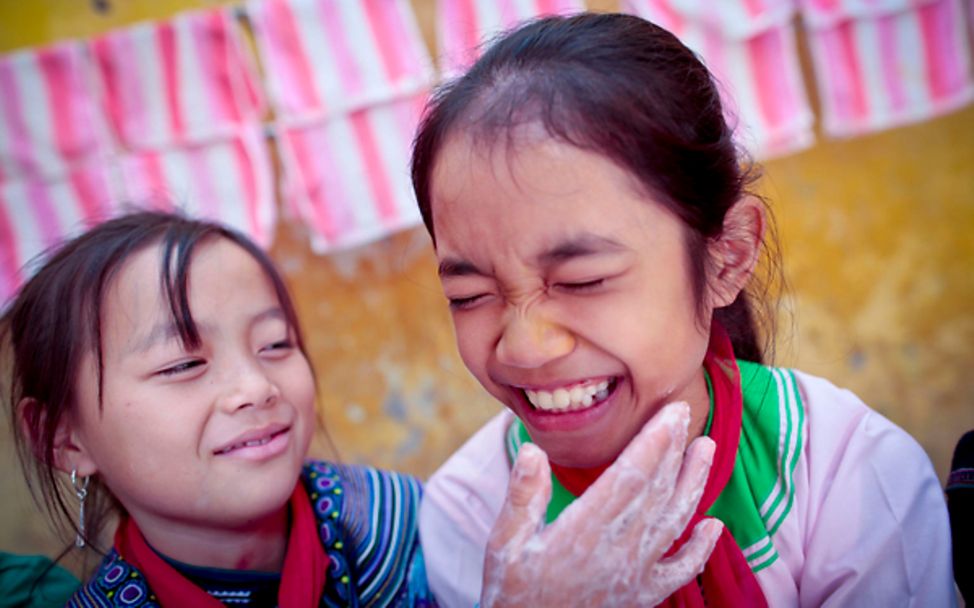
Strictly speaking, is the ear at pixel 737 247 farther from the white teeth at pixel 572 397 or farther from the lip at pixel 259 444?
the lip at pixel 259 444

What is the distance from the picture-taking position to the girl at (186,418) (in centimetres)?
180

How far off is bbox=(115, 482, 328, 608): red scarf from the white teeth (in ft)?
2.53

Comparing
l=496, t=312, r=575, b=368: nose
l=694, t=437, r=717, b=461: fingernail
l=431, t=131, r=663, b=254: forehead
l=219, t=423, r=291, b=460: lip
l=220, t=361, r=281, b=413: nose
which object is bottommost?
l=694, t=437, r=717, b=461: fingernail

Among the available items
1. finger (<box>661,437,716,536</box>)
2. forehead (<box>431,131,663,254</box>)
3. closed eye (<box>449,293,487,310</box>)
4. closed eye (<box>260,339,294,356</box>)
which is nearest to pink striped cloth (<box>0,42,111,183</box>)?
closed eye (<box>260,339,294,356</box>)

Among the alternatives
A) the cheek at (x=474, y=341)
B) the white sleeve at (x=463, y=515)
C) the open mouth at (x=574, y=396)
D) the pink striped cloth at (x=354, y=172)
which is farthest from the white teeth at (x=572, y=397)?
the pink striped cloth at (x=354, y=172)

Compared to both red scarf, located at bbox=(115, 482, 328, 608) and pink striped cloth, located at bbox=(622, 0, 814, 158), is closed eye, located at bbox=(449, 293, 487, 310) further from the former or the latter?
pink striped cloth, located at bbox=(622, 0, 814, 158)

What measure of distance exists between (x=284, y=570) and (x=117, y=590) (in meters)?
0.37

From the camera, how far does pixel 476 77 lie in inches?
61.6

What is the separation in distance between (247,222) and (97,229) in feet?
3.92

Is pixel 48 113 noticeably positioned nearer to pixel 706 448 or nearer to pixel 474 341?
pixel 474 341

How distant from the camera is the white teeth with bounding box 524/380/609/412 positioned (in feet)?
4.93

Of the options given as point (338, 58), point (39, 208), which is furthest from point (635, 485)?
point (39, 208)

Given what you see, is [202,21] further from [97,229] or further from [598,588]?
[598,588]

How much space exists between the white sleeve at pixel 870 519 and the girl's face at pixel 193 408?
114 centimetres
